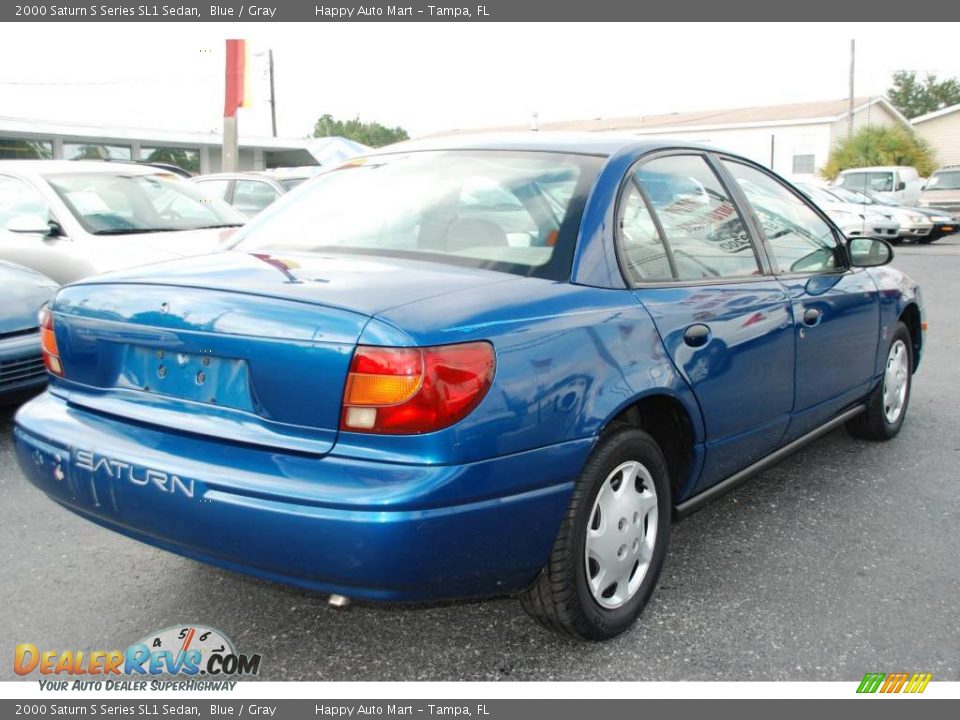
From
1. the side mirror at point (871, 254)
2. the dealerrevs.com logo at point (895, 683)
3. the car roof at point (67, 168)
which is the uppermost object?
the car roof at point (67, 168)

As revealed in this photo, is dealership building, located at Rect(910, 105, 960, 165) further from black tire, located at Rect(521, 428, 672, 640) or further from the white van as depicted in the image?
black tire, located at Rect(521, 428, 672, 640)

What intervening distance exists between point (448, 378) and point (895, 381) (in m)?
3.45

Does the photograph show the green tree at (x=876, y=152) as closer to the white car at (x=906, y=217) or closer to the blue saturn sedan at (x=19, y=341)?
the white car at (x=906, y=217)

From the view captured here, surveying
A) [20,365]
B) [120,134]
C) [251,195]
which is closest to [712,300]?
[20,365]

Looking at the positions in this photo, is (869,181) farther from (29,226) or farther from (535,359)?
(535,359)

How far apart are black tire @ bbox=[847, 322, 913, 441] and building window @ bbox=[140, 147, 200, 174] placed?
38.2 metres

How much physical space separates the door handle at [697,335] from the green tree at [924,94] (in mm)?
87816

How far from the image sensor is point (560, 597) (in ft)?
8.44

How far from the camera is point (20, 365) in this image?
4926 millimetres

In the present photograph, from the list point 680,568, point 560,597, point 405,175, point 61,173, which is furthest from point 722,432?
point 61,173

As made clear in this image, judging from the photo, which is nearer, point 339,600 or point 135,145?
point 339,600

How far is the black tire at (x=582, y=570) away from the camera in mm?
2537

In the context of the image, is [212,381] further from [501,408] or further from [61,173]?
[61,173]

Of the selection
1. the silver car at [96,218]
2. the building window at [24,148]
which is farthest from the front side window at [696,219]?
the building window at [24,148]
